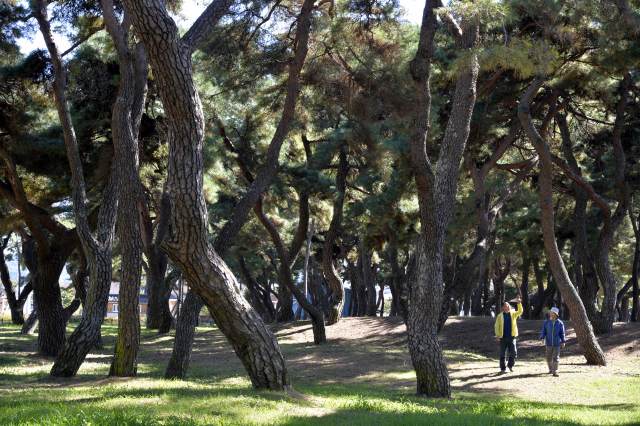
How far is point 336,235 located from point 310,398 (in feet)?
34.1

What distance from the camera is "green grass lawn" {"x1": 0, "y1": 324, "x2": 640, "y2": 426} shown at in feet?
14.7

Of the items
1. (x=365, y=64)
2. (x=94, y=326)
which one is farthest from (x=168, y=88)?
(x=365, y=64)

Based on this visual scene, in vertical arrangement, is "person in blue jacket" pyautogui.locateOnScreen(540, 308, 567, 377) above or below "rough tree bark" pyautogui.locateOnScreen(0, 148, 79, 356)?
below

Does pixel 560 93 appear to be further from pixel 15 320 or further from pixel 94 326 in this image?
pixel 15 320

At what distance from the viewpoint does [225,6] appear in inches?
313

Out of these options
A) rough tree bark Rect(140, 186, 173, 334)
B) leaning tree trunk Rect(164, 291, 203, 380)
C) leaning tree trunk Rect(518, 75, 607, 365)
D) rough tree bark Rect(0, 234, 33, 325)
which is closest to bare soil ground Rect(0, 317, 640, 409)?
leaning tree trunk Rect(518, 75, 607, 365)

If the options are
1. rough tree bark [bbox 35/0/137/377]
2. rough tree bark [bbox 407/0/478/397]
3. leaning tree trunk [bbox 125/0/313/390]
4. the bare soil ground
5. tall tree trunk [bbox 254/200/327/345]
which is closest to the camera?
leaning tree trunk [bbox 125/0/313/390]

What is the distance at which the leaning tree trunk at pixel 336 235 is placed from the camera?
15812 millimetres

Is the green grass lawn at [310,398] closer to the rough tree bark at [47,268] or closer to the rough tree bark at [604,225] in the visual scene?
the rough tree bark at [47,268]

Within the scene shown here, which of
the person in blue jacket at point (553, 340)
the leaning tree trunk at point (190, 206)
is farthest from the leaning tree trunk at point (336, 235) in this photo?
the leaning tree trunk at point (190, 206)

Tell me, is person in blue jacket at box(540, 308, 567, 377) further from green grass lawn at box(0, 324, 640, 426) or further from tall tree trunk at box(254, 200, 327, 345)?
tall tree trunk at box(254, 200, 327, 345)

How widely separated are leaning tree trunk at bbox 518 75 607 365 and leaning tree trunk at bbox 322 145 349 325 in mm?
5730

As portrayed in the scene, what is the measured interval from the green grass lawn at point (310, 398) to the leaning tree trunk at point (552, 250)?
2.78 feet

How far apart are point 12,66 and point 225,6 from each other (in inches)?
233
